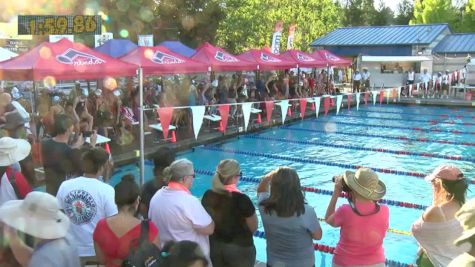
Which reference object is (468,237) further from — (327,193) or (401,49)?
(401,49)

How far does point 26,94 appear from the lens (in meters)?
17.8

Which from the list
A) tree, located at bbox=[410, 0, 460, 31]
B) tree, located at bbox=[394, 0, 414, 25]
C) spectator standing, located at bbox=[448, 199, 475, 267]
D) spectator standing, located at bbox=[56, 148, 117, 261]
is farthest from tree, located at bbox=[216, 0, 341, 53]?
spectator standing, located at bbox=[448, 199, 475, 267]

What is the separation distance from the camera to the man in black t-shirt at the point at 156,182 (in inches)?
157

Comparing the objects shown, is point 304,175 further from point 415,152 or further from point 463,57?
point 463,57

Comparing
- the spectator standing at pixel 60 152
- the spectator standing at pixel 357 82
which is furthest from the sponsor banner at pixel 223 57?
the spectator standing at pixel 357 82

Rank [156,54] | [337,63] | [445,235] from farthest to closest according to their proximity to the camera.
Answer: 1. [337,63]
2. [156,54]
3. [445,235]

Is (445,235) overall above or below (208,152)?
above

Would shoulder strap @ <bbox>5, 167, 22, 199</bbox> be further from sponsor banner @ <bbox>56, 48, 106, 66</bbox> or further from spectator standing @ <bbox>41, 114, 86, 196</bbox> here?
sponsor banner @ <bbox>56, 48, 106, 66</bbox>

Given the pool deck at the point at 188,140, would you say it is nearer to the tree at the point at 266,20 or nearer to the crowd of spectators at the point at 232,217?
the crowd of spectators at the point at 232,217

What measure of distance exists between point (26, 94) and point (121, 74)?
9.65 meters

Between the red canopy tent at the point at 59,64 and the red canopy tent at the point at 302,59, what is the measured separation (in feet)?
32.8

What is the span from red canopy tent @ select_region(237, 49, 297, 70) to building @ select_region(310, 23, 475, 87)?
1126 centimetres

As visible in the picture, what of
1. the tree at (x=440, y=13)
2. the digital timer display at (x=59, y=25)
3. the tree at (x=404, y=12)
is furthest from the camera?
the tree at (x=404, y=12)

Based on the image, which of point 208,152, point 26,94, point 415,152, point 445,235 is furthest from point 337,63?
point 445,235
